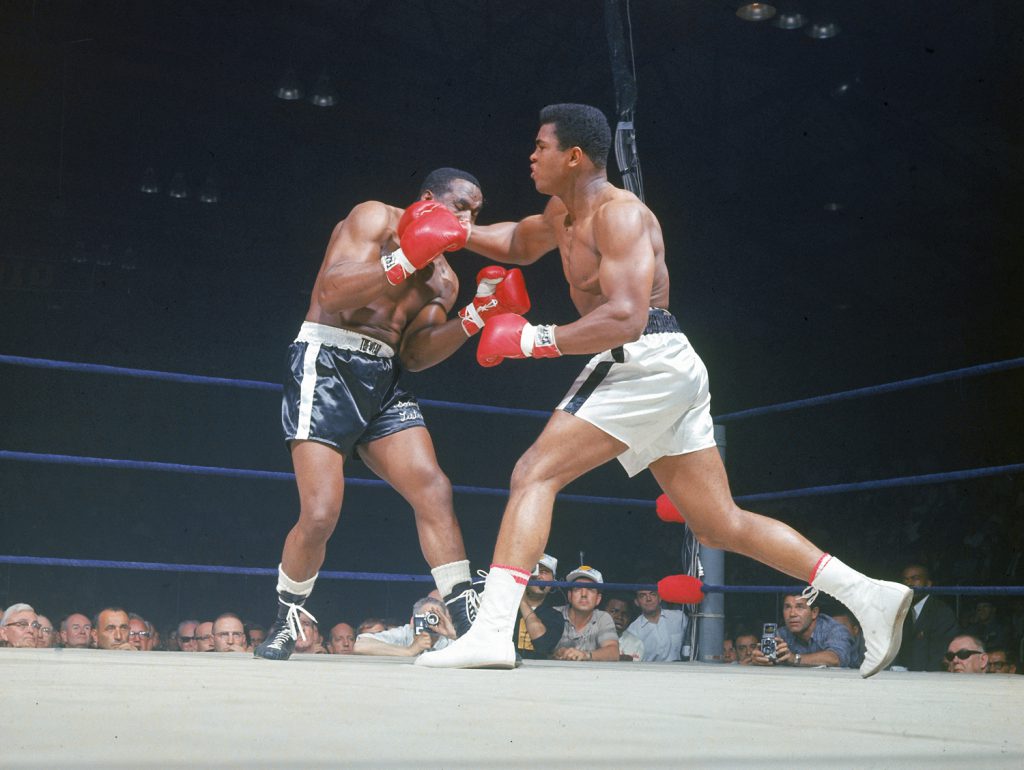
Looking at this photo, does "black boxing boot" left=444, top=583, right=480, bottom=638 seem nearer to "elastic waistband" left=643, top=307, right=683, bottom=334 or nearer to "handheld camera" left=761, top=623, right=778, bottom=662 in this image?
"elastic waistband" left=643, top=307, right=683, bottom=334

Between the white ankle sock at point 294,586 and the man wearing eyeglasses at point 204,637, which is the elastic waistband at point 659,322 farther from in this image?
the man wearing eyeglasses at point 204,637

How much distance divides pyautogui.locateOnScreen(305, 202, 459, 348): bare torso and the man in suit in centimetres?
221

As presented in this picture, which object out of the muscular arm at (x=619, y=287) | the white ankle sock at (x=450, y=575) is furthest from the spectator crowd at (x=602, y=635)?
the muscular arm at (x=619, y=287)

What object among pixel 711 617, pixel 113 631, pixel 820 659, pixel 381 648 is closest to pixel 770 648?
pixel 820 659

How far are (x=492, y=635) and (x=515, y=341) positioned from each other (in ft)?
1.71

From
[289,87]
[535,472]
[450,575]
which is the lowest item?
[450,575]

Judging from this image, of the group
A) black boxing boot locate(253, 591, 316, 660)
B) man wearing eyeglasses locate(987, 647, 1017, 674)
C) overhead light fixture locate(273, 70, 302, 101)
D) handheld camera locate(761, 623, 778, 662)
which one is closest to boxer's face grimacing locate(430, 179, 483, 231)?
black boxing boot locate(253, 591, 316, 660)

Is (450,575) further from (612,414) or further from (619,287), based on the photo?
(619,287)

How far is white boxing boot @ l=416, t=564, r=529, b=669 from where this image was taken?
1900 millimetres

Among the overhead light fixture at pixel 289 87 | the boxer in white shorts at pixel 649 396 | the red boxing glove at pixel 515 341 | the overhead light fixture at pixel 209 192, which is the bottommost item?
the boxer in white shorts at pixel 649 396

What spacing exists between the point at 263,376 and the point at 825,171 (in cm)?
357

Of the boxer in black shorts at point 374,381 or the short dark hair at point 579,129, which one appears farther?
the boxer in black shorts at point 374,381

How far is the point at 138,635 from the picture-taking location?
4645 mm

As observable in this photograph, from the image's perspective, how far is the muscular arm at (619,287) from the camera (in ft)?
6.61
